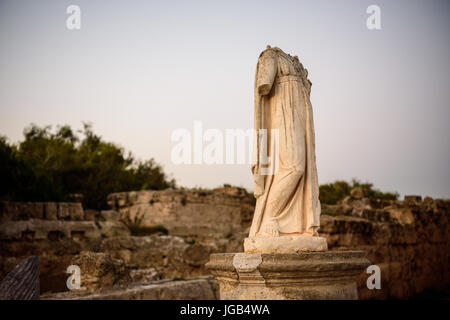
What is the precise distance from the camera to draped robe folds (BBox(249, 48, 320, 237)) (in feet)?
13.3

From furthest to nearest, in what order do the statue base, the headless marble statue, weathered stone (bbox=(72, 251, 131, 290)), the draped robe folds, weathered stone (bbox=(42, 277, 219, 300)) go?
weathered stone (bbox=(72, 251, 131, 290))
weathered stone (bbox=(42, 277, 219, 300))
the draped robe folds
the headless marble statue
the statue base

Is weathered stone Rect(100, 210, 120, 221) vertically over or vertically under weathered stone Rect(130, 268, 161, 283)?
over

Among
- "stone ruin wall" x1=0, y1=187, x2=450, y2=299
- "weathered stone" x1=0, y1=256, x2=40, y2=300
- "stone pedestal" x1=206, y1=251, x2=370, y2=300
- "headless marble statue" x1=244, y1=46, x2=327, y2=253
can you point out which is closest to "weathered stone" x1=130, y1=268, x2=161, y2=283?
"stone ruin wall" x1=0, y1=187, x2=450, y2=299

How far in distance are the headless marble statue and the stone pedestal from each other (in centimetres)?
25

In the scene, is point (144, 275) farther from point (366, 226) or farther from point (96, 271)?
point (366, 226)

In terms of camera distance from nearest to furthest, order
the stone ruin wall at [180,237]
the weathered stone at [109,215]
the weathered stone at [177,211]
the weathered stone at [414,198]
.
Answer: the stone ruin wall at [180,237]
the weathered stone at [109,215]
the weathered stone at [177,211]
the weathered stone at [414,198]

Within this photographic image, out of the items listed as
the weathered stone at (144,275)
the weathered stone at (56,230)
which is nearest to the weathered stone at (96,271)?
the weathered stone at (144,275)

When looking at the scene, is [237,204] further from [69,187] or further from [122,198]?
[69,187]

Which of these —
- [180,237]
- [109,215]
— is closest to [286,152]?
[180,237]

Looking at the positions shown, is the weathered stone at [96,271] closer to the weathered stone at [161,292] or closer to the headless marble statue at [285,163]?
the weathered stone at [161,292]

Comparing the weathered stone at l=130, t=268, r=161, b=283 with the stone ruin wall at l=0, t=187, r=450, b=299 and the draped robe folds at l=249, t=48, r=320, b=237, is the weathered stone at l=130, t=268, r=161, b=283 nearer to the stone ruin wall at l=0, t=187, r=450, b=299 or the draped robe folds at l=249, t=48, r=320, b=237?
the stone ruin wall at l=0, t=187, r=450, b=299

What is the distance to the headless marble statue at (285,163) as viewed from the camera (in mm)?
3920

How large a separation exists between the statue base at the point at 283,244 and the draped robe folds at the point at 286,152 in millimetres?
125

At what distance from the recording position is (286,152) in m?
4.13
